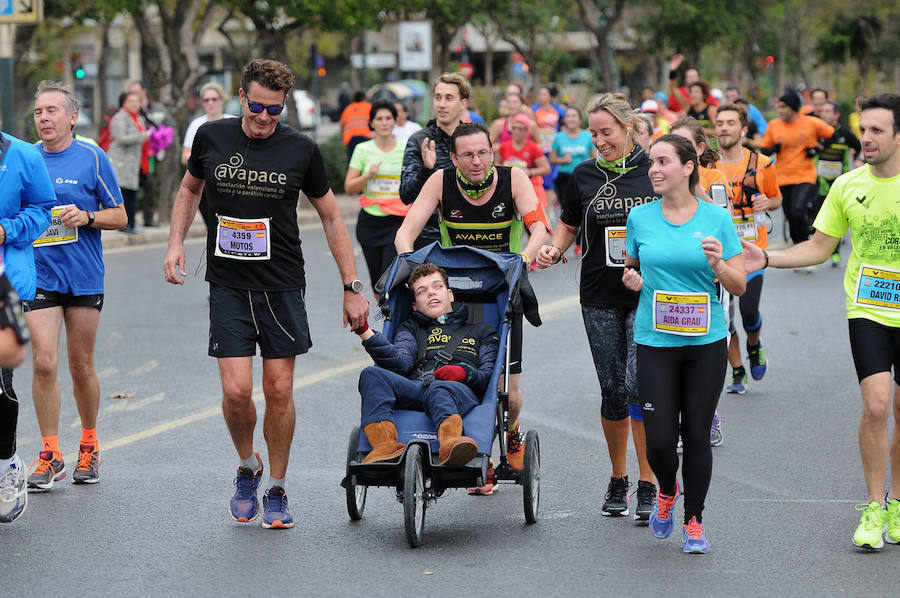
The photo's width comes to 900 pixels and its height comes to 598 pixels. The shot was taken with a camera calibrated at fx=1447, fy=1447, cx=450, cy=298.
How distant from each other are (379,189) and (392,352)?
4.27 metres

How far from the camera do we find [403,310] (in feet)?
22.9

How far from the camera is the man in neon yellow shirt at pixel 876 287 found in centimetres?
605

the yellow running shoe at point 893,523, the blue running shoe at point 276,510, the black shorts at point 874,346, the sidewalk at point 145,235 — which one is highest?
the black shorts at point 874,346

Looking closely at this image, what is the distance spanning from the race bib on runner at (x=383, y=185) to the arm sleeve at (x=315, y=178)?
13.0ft

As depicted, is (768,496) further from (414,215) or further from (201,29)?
(201,29)

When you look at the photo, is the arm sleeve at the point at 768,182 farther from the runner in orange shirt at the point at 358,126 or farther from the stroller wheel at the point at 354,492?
the runner in orange shirt at the point at 358,126

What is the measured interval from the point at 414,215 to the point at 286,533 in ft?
5.55

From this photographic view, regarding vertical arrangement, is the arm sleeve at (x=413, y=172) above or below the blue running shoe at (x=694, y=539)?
above

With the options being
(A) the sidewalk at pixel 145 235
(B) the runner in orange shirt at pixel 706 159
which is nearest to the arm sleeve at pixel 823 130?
(A) the sidewalk at pixel 145 235

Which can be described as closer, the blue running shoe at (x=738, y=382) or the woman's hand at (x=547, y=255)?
the woman's hand at (x=547, y=255)

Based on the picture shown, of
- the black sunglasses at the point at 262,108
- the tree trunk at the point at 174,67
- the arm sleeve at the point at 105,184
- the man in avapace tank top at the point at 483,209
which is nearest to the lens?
the black sunglasses at the point at 262,108

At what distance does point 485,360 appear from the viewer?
6637 mm

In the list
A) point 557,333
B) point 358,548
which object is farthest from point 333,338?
point 358,548

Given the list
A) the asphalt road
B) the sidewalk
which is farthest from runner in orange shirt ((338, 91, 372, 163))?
the asphalt road
